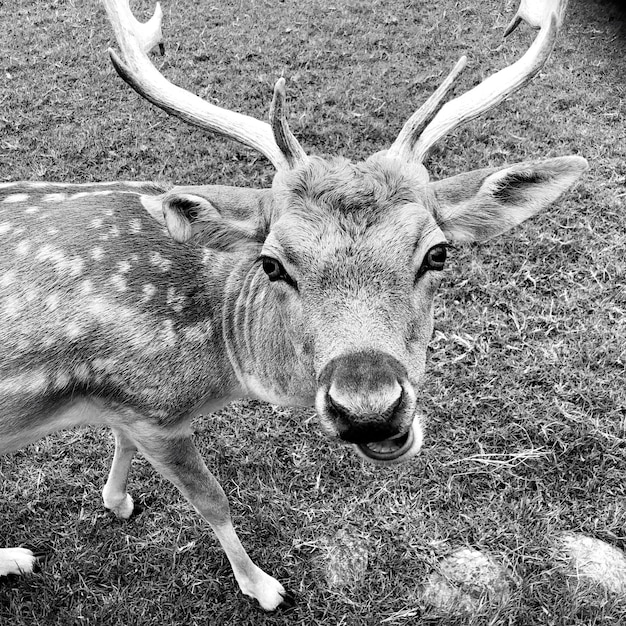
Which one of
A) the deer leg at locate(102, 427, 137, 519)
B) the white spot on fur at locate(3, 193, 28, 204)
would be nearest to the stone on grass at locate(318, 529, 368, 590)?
the deer leg at locate(102, 427, 137, 519)

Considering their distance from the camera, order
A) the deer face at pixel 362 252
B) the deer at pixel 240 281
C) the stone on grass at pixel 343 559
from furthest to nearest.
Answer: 1. the stone on grass at pixel 343 559
2. the deer at pixel 240 281
3. the deer face at pixel 362 252

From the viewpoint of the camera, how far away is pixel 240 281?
3146 mm

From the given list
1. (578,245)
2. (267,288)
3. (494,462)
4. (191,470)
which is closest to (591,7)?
(578,245)

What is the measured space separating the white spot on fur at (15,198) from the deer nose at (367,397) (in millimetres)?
2121

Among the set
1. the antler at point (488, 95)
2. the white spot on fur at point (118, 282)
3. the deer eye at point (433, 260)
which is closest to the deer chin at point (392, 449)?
the deer eye at point (433, 260)

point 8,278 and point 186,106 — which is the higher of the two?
point 186,106

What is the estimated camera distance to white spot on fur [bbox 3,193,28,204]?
10.3 ft

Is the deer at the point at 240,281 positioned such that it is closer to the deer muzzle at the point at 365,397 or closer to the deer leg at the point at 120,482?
the deer muzzle at the point at 365,397

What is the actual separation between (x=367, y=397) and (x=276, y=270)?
0.76 meters

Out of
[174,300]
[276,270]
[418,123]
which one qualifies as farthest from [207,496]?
[418,123]

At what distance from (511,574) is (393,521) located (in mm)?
728

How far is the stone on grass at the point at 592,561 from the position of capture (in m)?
3.28

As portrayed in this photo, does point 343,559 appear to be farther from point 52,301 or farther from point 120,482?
point 52,301

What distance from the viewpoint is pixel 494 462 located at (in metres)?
3.81
